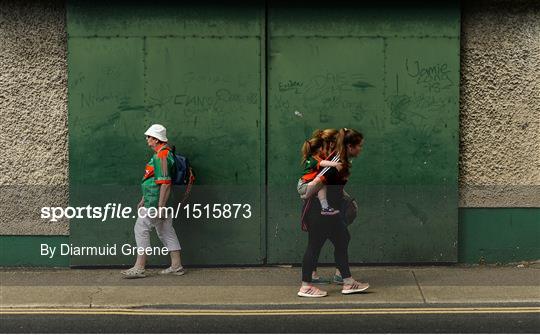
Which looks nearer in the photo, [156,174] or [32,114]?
[156,174]

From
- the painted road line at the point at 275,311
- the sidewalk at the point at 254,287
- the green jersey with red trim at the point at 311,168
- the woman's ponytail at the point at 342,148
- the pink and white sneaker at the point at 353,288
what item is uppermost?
the woman's ponytail at the point at 342,148

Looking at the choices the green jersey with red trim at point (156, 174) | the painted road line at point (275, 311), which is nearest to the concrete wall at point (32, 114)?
the green jersey with red trim at point (156, 174)

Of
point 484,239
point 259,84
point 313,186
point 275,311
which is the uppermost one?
point 259,84

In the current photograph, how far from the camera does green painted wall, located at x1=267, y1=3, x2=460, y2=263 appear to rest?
10211 millimetres

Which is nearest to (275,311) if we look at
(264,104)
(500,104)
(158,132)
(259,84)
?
(158,132)

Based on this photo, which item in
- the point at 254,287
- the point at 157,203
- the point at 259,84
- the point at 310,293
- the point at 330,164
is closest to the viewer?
the point at 330,164

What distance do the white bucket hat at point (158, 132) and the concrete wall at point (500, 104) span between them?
11.5 ft

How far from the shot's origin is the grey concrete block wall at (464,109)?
1034 centimetres

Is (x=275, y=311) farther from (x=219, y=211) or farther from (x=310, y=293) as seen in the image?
(x=219, y=211)

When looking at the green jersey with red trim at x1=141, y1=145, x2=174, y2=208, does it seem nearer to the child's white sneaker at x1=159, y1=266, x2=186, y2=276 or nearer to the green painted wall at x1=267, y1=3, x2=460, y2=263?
the child's white sneaker at x1=159, y1=266, x2=186, y2=276

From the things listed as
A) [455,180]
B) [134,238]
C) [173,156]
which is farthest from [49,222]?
[455,180]

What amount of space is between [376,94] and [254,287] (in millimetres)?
2670

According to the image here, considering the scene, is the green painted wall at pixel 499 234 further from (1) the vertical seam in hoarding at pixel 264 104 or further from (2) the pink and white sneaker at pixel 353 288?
(1) the vertical seam in hoarding at pixel 264 104

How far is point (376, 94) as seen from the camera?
33.6 ft
